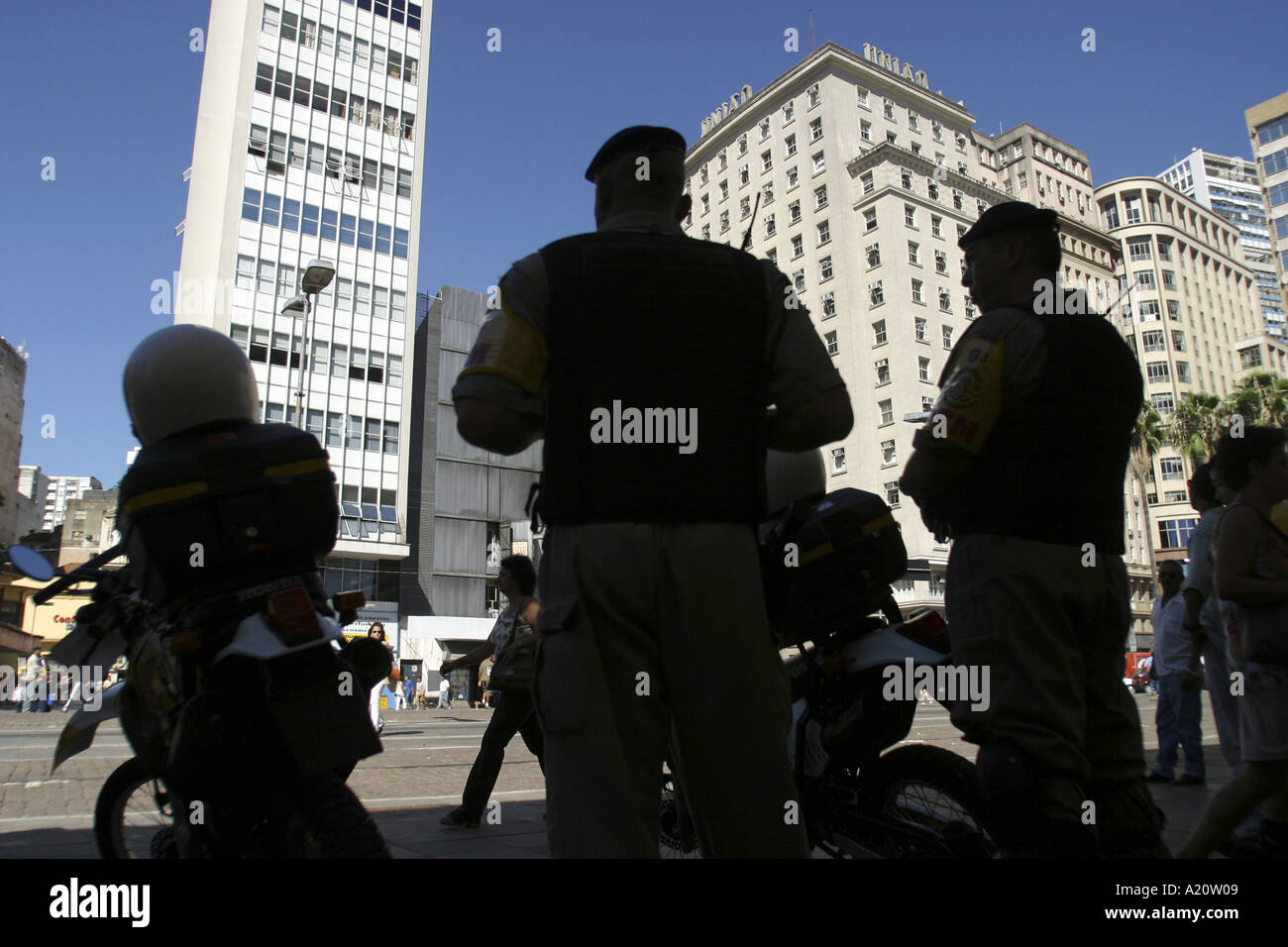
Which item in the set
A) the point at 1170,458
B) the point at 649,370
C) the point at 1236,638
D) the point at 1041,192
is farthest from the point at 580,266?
the point at 1170,458

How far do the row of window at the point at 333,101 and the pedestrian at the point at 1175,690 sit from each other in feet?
169

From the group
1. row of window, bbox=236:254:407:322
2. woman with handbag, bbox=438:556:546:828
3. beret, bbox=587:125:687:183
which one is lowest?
woman with handbag, bbox=438:556:546:828

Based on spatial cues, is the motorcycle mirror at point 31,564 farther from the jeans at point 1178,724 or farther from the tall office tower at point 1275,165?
the tall office tower at point 1275,165

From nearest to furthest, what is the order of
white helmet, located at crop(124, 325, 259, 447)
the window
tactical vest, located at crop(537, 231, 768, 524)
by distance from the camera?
tactical vest, located at crop(537, 231, 768, 524) → white helmet, located at crop(124, 325, 259, 447) → the window

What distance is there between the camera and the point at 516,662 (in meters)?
5.56

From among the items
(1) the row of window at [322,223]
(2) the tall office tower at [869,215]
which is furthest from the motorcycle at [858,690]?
(1) the row of window at [322,223]

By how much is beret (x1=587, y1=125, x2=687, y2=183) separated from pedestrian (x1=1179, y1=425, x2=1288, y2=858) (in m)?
3.01

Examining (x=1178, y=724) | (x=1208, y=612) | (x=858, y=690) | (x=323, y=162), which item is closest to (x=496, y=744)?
(x=858, y=690)

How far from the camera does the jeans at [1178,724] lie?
277 inches

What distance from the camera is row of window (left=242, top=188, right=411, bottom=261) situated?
45403 millimetres

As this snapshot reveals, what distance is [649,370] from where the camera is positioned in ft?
6.01

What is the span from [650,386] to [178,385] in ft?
5.13

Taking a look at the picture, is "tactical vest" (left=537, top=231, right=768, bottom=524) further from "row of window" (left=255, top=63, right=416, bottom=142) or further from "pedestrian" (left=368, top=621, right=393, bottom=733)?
"row of window" (left=255, top=63, right=416, bottom=142)

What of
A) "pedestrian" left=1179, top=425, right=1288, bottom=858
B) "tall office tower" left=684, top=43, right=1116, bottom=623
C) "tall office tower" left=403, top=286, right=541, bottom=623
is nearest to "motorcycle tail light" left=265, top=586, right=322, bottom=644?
"pedestrian" left=1179, top=425, right=1288, bottom=858
